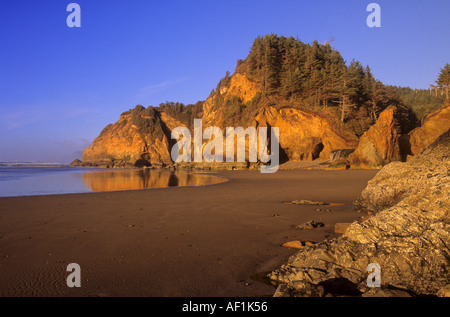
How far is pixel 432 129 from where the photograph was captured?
26078 millimetres

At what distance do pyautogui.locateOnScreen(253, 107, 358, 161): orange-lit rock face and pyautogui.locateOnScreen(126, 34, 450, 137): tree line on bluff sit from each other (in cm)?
115

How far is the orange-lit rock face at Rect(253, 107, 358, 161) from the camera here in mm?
32750

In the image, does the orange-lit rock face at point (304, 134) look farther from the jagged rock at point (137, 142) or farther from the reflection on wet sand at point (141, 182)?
the jagged rock at point (137, 142)

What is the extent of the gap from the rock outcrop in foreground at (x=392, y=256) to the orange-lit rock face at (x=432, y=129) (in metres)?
26.4

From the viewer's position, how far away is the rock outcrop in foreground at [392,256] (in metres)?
2.80

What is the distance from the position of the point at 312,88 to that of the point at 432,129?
602 inches

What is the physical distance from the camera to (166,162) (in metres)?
70.9

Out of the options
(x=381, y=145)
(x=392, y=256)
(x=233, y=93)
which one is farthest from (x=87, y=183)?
(x=233, y=93)

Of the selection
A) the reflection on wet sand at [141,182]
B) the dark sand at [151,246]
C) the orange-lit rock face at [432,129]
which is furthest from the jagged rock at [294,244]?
the orange-lit rock face at [432,129]

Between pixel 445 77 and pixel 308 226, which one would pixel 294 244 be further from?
pixel 445 77

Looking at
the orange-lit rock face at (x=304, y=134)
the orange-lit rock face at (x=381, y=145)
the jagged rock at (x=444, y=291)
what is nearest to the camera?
the jagged rock at (x=444, y=291)

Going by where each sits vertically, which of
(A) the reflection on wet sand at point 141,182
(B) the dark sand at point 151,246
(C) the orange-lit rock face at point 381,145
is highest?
(C) the orange-lit rock face at point 381,145

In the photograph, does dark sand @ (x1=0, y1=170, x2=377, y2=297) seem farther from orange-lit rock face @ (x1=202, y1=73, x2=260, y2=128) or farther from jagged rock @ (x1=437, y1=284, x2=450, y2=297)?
orange-lit rock face @ (x1=202, y1=73, x2=260, y2=128)
